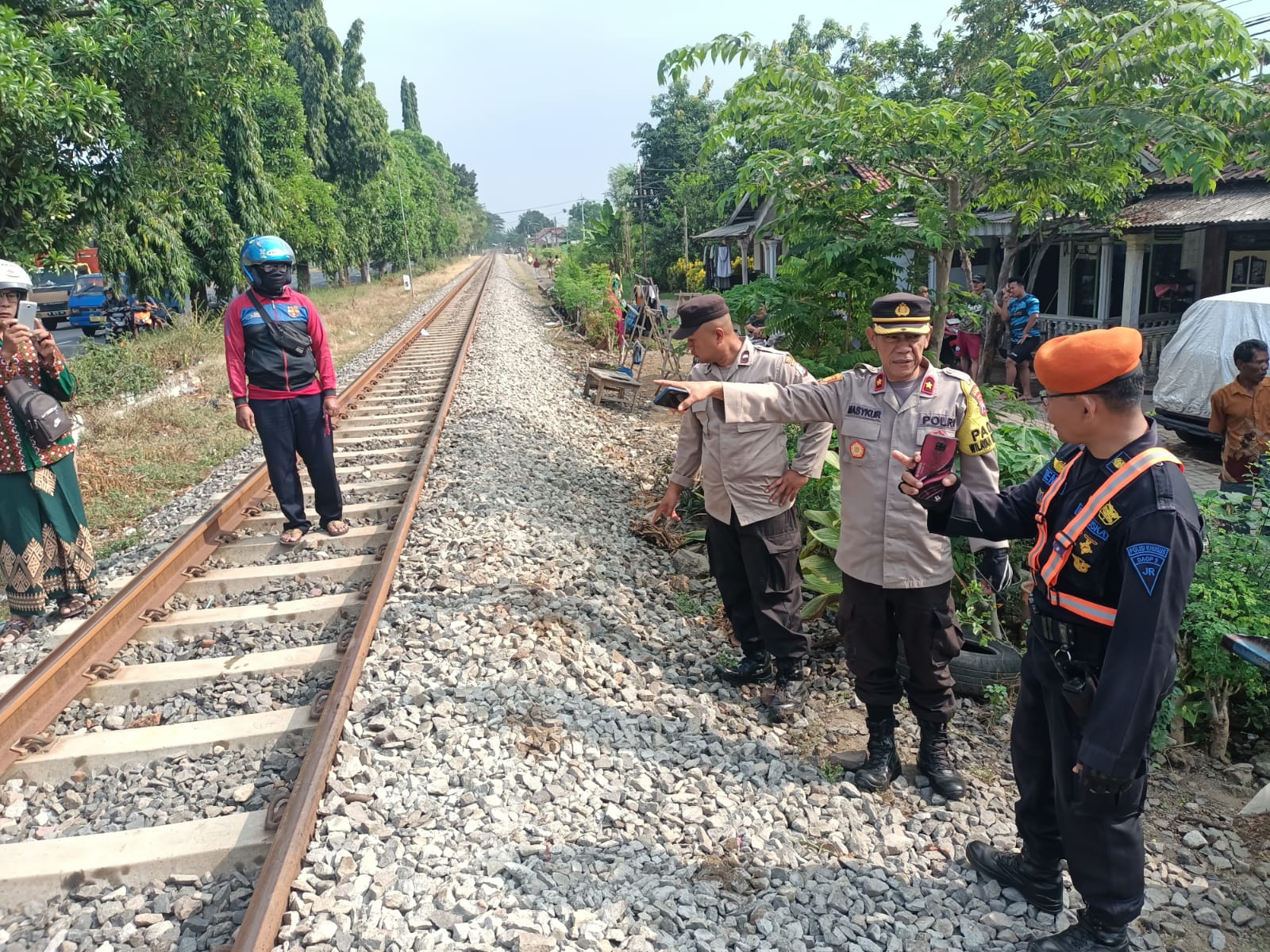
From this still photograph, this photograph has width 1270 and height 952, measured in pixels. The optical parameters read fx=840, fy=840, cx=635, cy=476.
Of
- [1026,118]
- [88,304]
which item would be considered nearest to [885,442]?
[1026,118]

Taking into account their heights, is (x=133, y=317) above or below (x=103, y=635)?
above

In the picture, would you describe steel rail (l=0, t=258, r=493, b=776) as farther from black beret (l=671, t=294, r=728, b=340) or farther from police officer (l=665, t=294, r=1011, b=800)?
black beret (l=671, t=294, r=728, b=340)

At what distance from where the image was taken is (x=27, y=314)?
458 centimetres

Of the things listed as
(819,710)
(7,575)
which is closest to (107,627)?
(7,575)

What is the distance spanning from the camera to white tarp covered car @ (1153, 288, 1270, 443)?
30.7 ft

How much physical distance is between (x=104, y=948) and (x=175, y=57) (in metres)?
10.0

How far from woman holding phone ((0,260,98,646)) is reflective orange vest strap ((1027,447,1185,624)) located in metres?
4.95

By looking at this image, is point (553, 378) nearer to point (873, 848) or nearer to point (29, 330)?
point (29, 330)

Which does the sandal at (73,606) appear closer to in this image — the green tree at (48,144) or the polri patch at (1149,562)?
the green tree at (48,144)

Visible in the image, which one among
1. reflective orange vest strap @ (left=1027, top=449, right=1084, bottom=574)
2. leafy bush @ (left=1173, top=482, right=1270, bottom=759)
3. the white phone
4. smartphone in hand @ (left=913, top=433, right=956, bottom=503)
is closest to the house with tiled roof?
the white phone

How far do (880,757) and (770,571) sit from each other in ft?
3.06

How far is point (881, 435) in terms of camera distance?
3.28 metres

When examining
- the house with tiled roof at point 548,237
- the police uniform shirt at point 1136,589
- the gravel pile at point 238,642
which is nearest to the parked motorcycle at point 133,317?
the gravel pile at point 238,642

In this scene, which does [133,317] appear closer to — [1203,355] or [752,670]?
[752,670]
